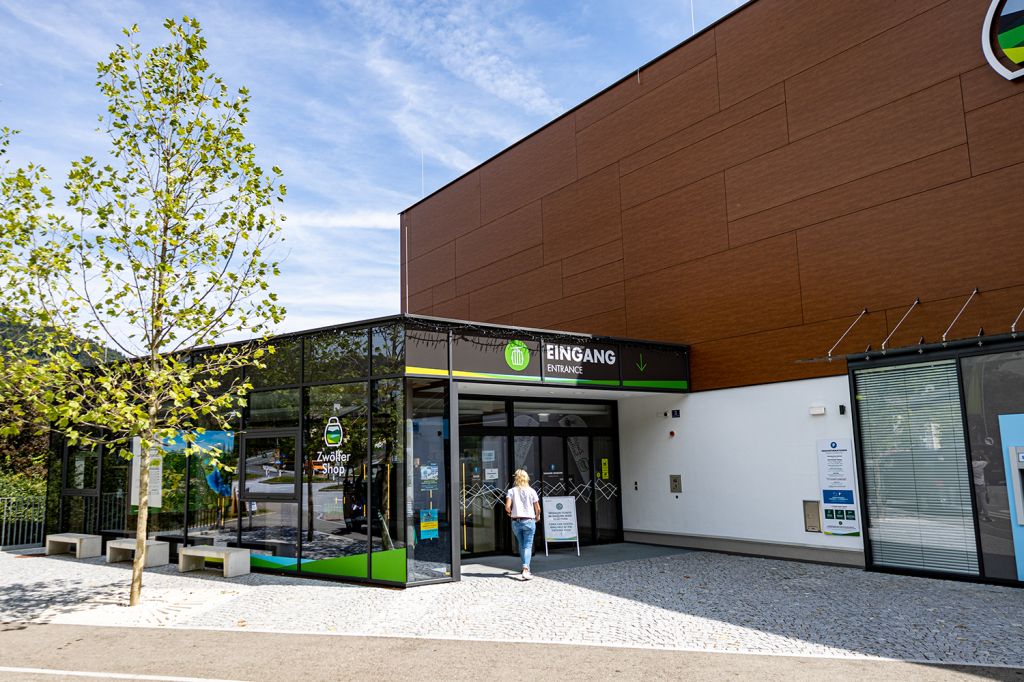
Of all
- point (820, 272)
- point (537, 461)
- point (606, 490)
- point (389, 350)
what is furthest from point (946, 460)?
point (389, 350)

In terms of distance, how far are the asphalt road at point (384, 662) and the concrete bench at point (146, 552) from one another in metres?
4.75

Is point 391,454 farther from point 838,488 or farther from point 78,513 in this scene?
point 78,513

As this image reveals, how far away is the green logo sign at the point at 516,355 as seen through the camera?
11.0 meters

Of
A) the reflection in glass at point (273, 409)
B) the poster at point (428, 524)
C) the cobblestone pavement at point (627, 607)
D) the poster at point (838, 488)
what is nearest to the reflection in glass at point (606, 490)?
the cobblestone pavement at point (627, 607)

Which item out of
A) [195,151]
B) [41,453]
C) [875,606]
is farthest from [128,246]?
[41,453]

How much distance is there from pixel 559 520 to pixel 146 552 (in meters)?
6.62

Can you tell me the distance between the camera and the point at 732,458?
40.3 feet

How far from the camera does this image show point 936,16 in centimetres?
1013

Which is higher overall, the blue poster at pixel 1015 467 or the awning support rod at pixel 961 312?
the awning support rod at pixel 961 312

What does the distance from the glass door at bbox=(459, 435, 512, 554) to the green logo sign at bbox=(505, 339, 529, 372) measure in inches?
75.4

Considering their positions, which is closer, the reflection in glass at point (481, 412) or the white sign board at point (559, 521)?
the white sign board at point (559, 521)

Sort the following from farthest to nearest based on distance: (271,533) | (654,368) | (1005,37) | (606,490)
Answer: (606,490) < (654,368) < (271,533) < (1005,37)

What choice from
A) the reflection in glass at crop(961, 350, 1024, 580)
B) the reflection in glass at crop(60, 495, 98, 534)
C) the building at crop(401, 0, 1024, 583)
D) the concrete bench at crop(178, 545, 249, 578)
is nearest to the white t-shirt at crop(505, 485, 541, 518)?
the building at crop(401, 0, 1024, 583)

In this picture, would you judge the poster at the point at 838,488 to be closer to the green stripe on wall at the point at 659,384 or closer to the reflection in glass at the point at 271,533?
the green stripe on wall at the point at 659,384
